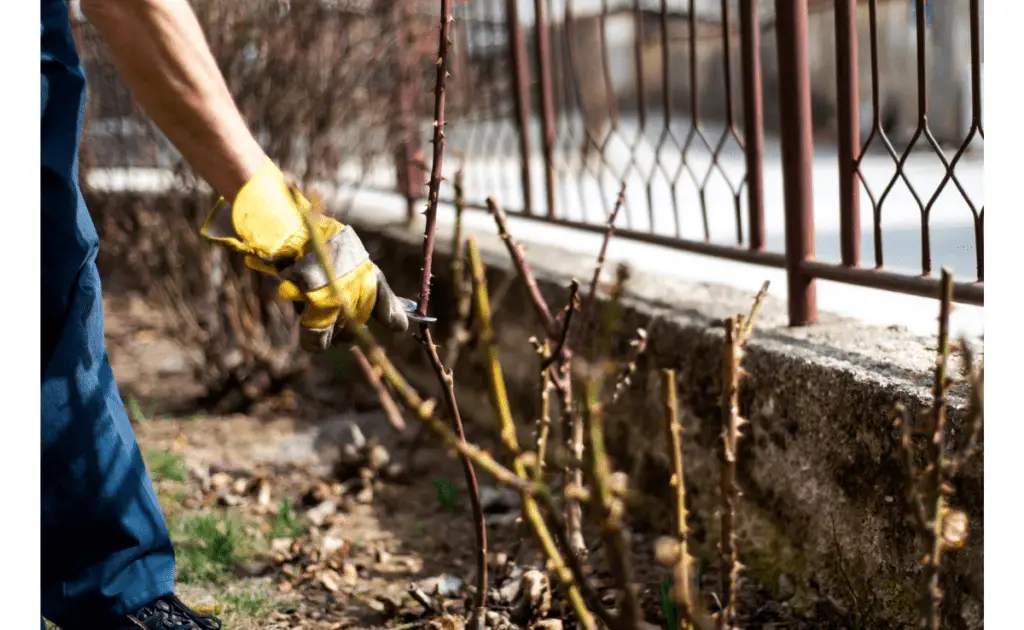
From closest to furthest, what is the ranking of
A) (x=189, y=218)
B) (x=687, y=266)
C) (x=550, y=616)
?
1. (x=550, y=616)
2. (x=687, y=266)
3. (x=189, y=218)

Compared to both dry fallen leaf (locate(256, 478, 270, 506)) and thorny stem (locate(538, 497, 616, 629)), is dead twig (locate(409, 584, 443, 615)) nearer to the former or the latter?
thorny stem (locate(538, 497, 616, 629))

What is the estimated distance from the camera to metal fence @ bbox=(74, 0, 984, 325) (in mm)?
2027

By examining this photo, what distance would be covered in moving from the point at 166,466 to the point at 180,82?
66.9 inches

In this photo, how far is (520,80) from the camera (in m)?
3.50

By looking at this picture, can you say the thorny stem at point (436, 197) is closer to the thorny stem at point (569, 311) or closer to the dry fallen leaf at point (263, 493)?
the thorny stem at point (569, 311)

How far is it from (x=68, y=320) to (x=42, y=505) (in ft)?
Result: 1.09

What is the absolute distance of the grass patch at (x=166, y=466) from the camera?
3.02 meters

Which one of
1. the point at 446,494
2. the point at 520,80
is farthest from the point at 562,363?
the point at 520,80

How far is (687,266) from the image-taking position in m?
3.53

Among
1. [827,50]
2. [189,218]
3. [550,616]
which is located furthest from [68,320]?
[827,50]

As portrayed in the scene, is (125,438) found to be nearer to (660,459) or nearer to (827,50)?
(660,459)

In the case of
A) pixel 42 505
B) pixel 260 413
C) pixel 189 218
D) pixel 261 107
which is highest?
pixel 261 107

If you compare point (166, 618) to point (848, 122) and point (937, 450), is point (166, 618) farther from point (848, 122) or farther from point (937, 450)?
point (848, 122)

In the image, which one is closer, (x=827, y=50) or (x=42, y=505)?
(x=42, y=505)
